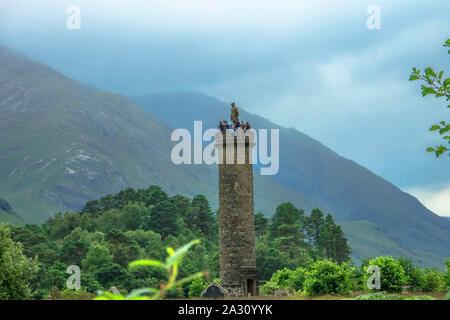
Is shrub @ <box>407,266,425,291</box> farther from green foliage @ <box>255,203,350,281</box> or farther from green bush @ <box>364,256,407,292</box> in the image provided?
green foliage @ <box>255,203,350,281</box>

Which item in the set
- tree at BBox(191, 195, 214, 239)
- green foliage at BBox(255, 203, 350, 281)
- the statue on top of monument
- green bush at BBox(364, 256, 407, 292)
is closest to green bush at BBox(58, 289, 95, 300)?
the statue on top of monument

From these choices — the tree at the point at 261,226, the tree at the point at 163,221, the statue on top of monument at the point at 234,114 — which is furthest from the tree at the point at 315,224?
the statue on top of monument at the point at 234,114

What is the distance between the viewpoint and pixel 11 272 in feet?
146

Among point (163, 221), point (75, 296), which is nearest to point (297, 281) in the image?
point (75, 296)

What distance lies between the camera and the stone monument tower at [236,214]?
53.5 m

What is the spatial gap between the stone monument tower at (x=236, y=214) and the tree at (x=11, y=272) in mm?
15810

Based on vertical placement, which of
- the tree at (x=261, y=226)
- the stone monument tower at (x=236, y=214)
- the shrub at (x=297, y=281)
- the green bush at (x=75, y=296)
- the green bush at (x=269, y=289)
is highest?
the tree at (x=261, y=226)

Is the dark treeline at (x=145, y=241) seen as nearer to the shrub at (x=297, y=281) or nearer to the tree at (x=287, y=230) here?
the tree at (x=287, y=230)

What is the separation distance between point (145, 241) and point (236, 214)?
2506 inches

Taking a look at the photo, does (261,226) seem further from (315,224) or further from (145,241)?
(145,241)
